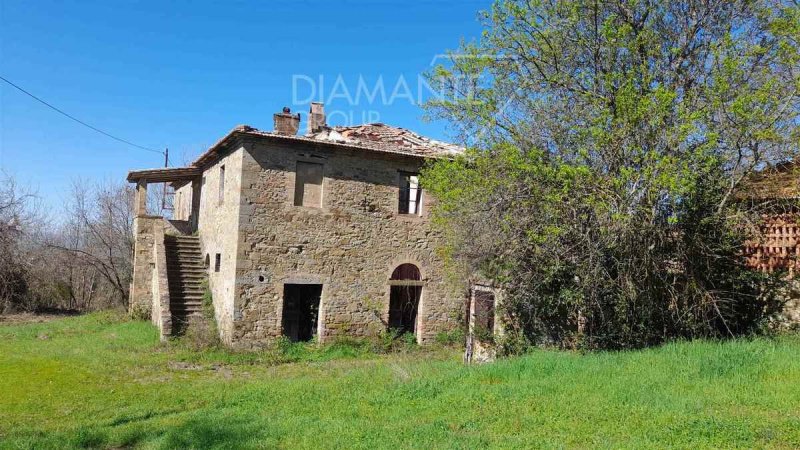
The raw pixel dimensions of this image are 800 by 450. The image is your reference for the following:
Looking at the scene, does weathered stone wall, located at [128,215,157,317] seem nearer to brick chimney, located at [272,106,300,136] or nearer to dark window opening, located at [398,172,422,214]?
brick chimney, located at [272,106,300,136]

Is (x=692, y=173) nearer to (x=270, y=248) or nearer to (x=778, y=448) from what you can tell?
(x=778, y=448)

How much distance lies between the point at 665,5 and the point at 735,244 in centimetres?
442

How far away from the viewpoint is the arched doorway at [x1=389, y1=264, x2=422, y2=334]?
1545cm

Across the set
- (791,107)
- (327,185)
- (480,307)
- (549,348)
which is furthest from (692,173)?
(327,185)

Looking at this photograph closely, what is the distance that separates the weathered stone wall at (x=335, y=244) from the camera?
13.6 meters

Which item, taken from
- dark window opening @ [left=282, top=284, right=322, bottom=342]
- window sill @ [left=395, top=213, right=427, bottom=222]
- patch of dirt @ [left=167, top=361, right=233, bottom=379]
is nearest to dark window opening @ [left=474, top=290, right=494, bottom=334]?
window sill @ [left=395, top=213, right=427, bottom=222]

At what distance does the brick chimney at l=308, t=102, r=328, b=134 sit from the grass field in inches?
333

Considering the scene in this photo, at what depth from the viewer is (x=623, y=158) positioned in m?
8.80

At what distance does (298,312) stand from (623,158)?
31.5 ft

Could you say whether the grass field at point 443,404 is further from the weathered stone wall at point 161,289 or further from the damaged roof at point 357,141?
the damaged roof at point 357,141

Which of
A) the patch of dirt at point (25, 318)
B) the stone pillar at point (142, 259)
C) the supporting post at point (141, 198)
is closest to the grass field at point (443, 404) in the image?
the stone pillar at point (142, 259)

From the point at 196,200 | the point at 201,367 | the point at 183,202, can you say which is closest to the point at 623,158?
the point at 201,367

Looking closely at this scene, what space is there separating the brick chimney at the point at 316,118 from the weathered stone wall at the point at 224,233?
307 cm

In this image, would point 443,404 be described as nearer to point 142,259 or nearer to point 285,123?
point 285,123
